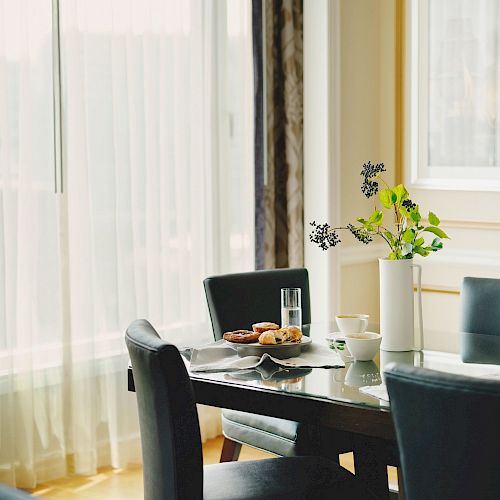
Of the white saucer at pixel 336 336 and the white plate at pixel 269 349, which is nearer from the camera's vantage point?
the white plate at pixel 269 349

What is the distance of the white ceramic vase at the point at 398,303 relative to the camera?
2.57m

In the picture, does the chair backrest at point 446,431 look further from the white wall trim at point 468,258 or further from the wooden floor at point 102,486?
the white wall trim at point 468,258

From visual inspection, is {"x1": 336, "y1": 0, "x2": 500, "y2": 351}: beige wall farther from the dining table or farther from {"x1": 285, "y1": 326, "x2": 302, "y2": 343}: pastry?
{"x1": 285, "y1": 326, "x2": 302, "y2": 343}: pastry

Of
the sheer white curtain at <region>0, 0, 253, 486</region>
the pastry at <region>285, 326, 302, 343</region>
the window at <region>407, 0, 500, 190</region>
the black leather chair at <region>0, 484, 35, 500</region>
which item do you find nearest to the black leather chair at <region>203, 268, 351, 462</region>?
the sheer white curtain at <region>0, 0, 253, 486</region>

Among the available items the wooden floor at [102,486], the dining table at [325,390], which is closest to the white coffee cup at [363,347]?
the dining table at [325,390]

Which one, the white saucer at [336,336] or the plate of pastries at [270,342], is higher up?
the plate of pastries at [270,342]

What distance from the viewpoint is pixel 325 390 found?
214 centimetres

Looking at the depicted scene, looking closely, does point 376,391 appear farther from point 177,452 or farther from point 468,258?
point 468,258

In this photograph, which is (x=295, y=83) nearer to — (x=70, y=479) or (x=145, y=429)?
(x=70, y=479)

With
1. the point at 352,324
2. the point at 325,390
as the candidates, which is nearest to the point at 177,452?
the point at 325,390

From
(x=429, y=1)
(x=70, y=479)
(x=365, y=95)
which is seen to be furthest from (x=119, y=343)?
(x=429, y=1)

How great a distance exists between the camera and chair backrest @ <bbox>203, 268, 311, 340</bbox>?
3.10 meters

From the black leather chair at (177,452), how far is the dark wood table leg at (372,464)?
1.03 ft

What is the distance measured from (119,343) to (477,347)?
1.63 m
